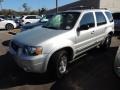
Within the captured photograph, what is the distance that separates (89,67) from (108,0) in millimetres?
30678

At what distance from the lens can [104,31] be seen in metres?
8.64

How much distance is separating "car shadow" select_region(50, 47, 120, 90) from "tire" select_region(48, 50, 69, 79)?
7.9 inches

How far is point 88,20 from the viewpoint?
752 centimetres

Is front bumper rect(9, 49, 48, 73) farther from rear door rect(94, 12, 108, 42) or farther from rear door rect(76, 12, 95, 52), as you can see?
rear door rect(94, 12, 108, 42)

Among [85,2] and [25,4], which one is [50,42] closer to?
[85,2]

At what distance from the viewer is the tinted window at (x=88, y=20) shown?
7166mm

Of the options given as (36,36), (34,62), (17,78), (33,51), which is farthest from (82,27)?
(17,78)

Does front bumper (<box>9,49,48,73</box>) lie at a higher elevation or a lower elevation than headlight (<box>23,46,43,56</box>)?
lower

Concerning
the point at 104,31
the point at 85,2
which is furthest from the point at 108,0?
the point at 104,31

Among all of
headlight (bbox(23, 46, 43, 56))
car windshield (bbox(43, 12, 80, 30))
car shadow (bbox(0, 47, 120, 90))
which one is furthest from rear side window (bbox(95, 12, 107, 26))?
headlight (bbox(23, 46, 43, 56))

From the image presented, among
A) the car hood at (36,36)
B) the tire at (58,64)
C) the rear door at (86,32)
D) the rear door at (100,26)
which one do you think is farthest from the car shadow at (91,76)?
the car hood at (36,36)

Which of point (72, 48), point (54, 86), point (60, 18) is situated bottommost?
point (54, 86)

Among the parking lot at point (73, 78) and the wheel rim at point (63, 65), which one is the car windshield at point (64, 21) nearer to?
the wheel rim at point (63, 65)

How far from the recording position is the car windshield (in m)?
6.95
